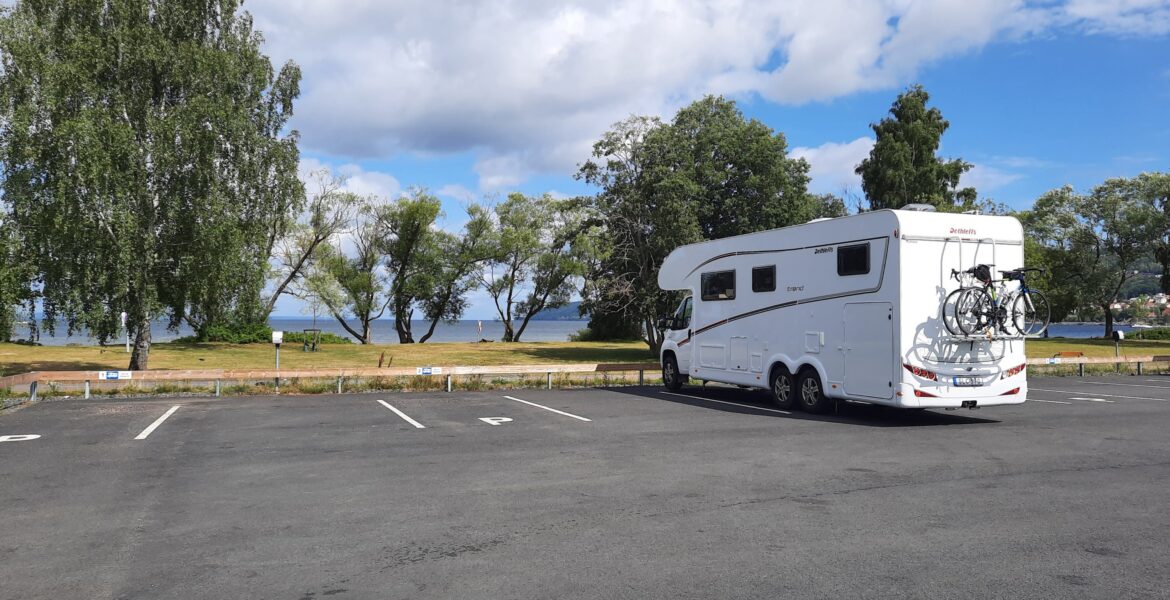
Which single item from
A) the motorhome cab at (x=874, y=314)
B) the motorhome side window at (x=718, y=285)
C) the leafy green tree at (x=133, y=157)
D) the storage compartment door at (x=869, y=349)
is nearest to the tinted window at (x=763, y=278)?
the motorhome cab at (x=874, y=314)

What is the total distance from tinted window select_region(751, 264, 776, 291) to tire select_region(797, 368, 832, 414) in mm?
1792

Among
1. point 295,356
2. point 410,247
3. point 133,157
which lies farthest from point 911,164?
point 133,157

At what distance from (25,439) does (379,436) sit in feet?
16.0

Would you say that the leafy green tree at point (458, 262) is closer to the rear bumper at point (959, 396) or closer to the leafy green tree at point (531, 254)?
the leafy green tree at point (531, 254)

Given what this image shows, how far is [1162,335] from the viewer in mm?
52594

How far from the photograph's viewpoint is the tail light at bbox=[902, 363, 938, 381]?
12.4 metres

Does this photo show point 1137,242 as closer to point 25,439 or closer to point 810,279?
point 810,279

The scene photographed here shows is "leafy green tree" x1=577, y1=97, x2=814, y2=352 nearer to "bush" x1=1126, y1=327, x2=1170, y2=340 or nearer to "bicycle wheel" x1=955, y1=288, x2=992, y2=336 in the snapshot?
"bicycle wheel" x1=955, y1=288, x2=992, y2=336

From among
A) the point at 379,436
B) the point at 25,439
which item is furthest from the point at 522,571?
the point at 25,439

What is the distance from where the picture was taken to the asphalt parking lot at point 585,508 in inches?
204

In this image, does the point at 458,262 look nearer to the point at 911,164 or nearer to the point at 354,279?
the point at 354,279

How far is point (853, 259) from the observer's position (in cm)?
1334

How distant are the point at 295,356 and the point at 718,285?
81.0 ft

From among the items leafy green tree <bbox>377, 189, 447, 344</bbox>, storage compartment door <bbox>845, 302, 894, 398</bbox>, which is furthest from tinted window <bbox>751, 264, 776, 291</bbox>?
leafy green tree <bbox>377, 189, 447, 344</bbox>
